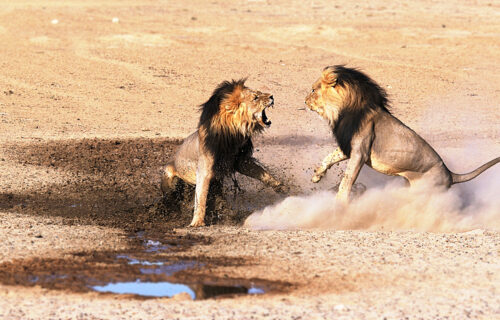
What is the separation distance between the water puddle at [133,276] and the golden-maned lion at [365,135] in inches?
96.8

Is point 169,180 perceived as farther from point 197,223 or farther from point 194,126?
point 194,126

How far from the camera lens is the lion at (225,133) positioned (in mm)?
9250

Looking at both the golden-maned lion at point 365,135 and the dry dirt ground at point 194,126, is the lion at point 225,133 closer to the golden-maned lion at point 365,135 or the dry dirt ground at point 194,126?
the dry dirt ground at point 194,126

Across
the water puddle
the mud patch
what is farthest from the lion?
the water puddle

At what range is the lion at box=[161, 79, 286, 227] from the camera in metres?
9.25

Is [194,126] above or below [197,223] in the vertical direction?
below

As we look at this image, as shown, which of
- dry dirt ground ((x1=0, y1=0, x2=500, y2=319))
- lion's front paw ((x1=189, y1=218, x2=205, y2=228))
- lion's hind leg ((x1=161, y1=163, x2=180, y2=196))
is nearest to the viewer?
dry dirt ground ((x1=0, y1=0, x2=500, y2=319))

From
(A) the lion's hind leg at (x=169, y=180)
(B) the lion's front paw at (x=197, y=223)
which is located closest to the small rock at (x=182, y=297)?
(B) the lion's front paw at (x=197, y=223)

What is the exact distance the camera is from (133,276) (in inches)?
276

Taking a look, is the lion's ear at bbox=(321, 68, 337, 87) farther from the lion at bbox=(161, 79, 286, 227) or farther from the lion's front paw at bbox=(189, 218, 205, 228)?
the lion's front paw at bbox=(189, 218, 205, 228)

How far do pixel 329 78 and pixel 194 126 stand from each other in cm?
649

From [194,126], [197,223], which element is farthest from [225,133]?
[194,126]

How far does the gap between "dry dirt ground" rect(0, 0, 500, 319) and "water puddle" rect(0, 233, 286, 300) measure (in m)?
0.03

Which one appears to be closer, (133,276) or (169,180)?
(133,276)
